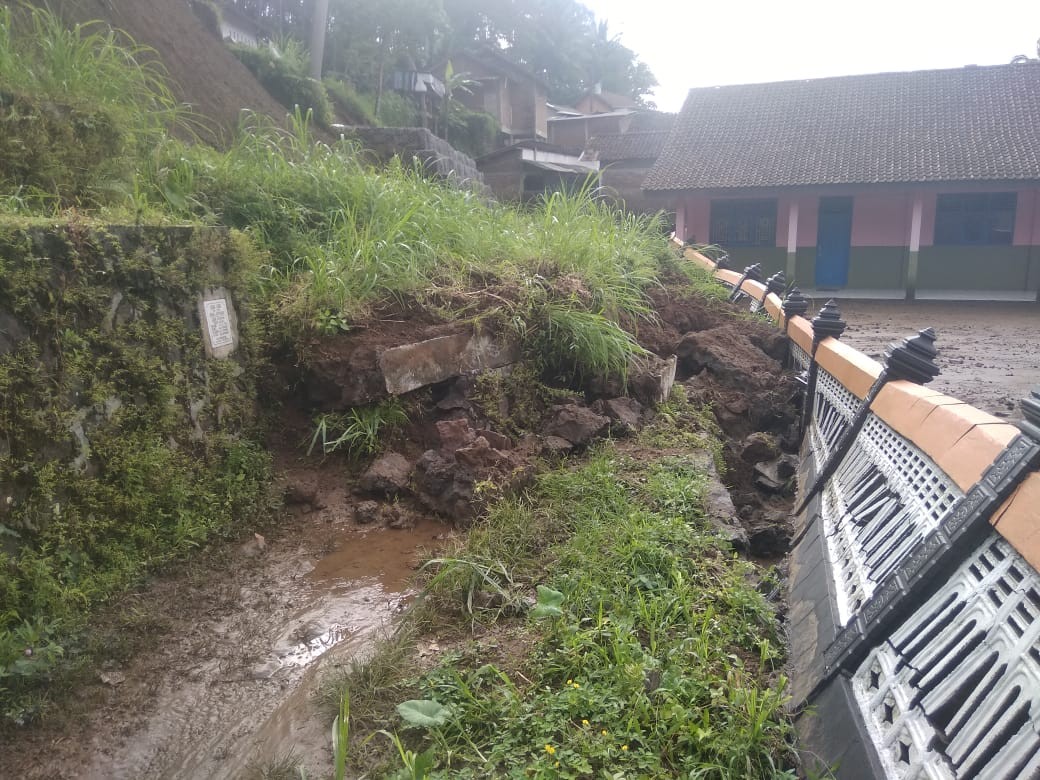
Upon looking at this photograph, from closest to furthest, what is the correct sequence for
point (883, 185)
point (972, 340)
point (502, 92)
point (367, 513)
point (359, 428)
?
point (367, 513) < point (359, 428) < point (972, 340) < point (883, 185) < point (502, 92)

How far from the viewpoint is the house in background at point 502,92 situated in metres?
30.6

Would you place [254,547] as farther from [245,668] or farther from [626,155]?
[626,155]

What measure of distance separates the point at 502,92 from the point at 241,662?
31.9 metres

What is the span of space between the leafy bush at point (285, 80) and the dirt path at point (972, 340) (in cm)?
1033

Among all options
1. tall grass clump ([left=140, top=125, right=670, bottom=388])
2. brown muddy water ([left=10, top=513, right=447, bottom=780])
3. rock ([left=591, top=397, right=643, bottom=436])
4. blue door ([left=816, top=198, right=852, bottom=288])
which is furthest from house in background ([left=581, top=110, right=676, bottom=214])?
brown muddy water ([left=10, top=513, right=447, bottom=780])

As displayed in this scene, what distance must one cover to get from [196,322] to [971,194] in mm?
17334

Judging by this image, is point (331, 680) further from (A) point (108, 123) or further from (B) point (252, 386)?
(A) point (108, 123)

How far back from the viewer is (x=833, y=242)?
55.5 feet

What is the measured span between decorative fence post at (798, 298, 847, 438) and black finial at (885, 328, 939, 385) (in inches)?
54.5

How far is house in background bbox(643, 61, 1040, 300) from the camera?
1510 cm

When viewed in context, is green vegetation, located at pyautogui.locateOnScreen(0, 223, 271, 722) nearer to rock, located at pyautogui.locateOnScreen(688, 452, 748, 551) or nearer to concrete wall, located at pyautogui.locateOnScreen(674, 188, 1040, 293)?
rock, located at pyautogui.locateOnScreen(688, 452, 748, 551)

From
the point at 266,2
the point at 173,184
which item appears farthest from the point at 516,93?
the point at 173,184

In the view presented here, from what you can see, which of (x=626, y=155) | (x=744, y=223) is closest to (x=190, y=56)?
(x=744, y=223)

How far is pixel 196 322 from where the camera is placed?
333 centimetres
